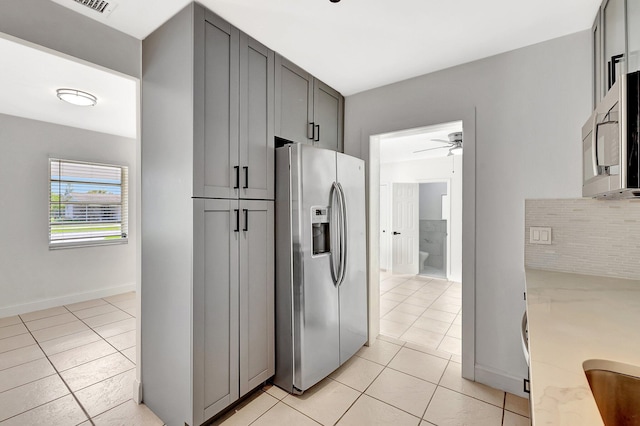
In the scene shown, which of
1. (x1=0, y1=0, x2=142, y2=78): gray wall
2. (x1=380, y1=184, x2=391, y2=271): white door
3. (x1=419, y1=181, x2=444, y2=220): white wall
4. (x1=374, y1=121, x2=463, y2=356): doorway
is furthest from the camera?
(x1=380, y1=184, x2=391, y2=271): white door

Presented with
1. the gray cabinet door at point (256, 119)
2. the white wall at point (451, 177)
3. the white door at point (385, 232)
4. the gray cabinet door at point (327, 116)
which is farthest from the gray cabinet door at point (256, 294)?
the white door at point (385, 232)

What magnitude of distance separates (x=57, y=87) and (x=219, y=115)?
2.37m

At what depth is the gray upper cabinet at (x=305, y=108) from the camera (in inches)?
87.5

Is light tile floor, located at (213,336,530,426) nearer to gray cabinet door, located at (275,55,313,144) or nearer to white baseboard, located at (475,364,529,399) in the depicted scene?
white baseboard, located at (475,364,529,399)

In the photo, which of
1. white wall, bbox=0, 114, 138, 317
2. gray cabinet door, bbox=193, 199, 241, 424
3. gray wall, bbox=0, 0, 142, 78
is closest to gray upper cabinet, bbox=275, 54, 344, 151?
gray cabinet door, bbox=193, 199, 241, 424

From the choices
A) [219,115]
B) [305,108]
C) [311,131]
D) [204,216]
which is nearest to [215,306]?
[204,216]

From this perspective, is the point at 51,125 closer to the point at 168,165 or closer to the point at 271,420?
the point at 168,165

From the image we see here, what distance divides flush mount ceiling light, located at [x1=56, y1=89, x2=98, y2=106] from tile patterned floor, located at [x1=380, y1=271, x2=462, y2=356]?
407 cm

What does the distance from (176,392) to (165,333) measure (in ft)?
1.14

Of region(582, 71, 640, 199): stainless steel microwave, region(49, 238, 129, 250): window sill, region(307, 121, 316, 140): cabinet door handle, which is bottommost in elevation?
region(49, 238, 129, 250): window sill

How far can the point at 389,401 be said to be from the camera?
2002 millimetres

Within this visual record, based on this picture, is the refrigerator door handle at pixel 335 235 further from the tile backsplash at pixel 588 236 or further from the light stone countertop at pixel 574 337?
the tile backsplash at pixel 588 236

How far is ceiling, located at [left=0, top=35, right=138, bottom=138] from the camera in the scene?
232cm

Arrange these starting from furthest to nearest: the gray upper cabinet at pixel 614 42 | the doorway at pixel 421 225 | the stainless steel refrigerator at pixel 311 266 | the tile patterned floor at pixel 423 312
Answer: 1. the doorway at pixel 421 225
2. the tile patterned floor at pixel 423 312
3. the stainless steel refrigerator at pixel 311 266
4. the gray upper cabinet at pixel 614 42
